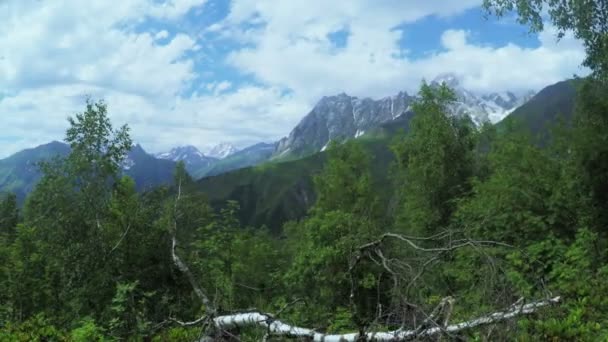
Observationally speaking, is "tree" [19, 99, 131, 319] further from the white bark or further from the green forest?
the white bark

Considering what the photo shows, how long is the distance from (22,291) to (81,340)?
9.51m

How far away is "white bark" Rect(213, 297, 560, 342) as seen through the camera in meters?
5.57

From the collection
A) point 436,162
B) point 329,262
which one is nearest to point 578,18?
point 329,262

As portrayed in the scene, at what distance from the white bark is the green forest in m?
0.03

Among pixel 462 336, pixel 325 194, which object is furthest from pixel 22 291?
pixel 325 194

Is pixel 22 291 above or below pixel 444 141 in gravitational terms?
below

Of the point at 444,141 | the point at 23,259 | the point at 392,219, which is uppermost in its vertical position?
the point at 444,141

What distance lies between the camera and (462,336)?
18.3 ft

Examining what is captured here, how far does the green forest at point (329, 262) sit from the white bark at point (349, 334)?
25 mm

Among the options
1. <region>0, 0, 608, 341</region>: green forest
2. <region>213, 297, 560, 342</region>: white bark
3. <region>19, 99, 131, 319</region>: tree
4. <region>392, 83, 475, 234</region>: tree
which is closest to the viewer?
<region>213, 297, 560, 342</region>: white bark

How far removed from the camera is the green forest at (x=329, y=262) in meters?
6.51

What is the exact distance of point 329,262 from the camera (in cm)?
1864

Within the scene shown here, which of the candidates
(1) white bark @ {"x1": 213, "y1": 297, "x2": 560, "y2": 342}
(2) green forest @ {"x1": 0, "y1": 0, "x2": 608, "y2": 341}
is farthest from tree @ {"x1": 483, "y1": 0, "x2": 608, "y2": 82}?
(1) white bark @ {"x1": 213, "y1": 297, "x2": 560, "y2": 342}

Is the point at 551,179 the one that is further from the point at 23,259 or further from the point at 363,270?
the point at 23,259
